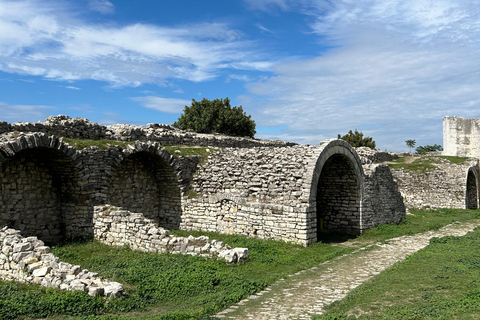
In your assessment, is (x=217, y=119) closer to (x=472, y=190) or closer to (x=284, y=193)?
(x=472, y=190)

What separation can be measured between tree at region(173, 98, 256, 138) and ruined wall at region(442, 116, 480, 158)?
20331 mm

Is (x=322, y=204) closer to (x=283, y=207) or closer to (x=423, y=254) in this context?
(x=283, y=207)

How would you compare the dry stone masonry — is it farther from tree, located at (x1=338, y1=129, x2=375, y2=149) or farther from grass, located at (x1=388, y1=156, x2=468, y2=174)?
tree, located at (x1=338, y1=129, x2=375, y2=149)

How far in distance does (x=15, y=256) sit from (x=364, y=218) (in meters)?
12.7

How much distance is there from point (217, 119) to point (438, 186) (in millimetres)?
21074

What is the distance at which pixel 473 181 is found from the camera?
28.7 m

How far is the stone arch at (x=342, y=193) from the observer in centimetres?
1557

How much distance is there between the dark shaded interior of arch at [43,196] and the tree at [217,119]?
2458 centimetres

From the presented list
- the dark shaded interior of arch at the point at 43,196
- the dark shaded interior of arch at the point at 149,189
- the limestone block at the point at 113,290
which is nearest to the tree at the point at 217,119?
the dark shaded interior of arch at the point at 149,189

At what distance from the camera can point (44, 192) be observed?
13.2 m

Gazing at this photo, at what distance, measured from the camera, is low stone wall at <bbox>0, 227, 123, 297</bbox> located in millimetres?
7211

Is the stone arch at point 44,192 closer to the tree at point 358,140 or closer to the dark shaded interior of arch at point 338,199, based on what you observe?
the dark shaded interior of arch at point 338,199

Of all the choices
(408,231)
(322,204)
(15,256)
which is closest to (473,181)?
(408,231)

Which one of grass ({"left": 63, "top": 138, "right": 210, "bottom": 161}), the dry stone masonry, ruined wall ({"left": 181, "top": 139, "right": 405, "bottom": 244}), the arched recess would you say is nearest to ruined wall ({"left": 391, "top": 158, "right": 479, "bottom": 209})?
the arched recess
